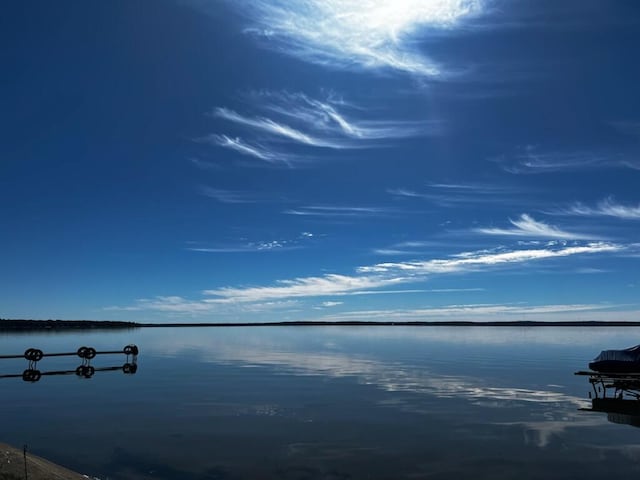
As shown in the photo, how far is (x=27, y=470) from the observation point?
20125 mm

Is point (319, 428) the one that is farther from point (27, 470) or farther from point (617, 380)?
point (617, 380)

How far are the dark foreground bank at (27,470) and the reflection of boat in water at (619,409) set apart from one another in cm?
3678

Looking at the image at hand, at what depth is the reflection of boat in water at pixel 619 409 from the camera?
36406mm

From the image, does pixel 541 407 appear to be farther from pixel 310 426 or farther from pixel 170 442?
pixel 170 442

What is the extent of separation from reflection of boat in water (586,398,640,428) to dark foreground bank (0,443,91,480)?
3678 centimetres

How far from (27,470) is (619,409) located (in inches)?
1728

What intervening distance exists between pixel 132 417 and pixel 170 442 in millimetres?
8923

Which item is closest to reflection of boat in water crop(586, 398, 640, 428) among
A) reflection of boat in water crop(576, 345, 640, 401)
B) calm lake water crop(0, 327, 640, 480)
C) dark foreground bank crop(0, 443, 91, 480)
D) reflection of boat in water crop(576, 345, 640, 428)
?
reflection of boat in water crop(576, 345, 640, 428)

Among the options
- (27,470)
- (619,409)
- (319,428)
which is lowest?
(619,409)

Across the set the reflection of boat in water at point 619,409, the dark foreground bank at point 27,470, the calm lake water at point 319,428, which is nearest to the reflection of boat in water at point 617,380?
the reflection of boat in water at point 619,409

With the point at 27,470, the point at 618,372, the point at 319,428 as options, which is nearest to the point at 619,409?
the point at 618,372

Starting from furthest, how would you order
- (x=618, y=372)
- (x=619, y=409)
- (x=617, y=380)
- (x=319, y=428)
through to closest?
Result: (x=618, y=372) < (x=617, y=380) < (x=619, y=409) < (x=319, y=428)

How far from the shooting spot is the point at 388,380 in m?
54.9

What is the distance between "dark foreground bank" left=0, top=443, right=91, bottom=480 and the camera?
19266 mm
